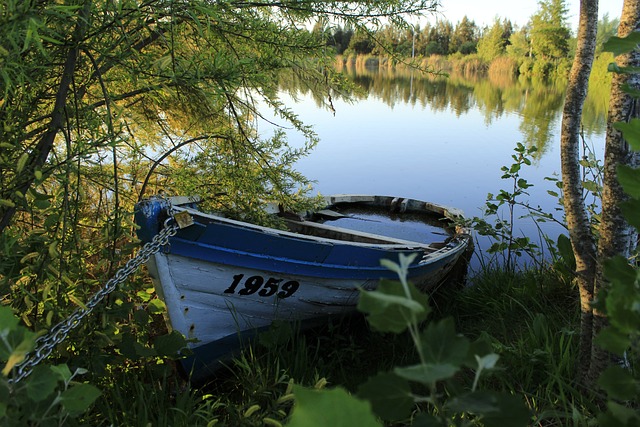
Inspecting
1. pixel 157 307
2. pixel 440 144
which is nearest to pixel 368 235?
pixel 157 307

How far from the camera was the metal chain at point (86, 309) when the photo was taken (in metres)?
1.62

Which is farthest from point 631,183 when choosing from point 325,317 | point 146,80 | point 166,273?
point 325,317

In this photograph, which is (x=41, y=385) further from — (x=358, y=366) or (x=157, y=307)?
(x=358, y=366)

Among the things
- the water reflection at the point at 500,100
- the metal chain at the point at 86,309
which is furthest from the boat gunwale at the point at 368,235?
the water reflection at the point at 500,100

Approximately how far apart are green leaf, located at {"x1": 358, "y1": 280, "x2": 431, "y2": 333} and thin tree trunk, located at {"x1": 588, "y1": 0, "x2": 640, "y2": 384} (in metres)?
1.86

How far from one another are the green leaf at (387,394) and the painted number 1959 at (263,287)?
105 inches

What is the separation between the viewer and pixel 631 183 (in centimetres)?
87

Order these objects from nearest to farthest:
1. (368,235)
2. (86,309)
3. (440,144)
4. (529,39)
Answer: (86,309) < (368,235) < (440,144) < (529,39)

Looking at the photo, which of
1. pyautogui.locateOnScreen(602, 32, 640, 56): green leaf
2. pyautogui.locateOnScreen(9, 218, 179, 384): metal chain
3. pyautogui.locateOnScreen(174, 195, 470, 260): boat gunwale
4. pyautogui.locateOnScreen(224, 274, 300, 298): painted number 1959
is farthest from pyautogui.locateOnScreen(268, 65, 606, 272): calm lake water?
pyautogui.locateOnScreen(602, 32, 640, 56): green leaf

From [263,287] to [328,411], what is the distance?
2.89m

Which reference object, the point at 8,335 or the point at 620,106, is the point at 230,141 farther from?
the point at 8,335

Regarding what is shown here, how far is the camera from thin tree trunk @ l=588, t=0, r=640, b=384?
2072 mm

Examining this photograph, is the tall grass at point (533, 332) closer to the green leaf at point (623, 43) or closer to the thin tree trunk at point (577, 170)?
the thin tree trunk at point (577, 170)

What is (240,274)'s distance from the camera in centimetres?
322
